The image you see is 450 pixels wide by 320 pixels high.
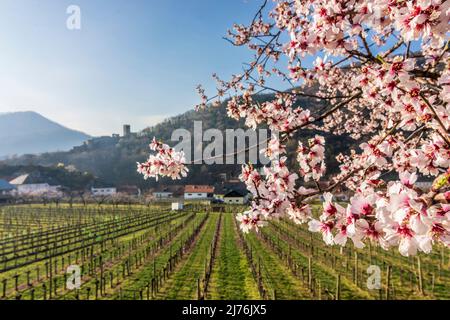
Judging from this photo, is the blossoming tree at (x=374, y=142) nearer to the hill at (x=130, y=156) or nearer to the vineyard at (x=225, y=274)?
the vineyard at (x=225, y=274)

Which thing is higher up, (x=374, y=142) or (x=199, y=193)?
(x=374, y=142)

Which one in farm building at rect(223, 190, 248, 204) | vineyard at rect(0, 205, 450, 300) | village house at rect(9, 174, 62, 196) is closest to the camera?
vineyard at rect(0, 205, 450, 300)

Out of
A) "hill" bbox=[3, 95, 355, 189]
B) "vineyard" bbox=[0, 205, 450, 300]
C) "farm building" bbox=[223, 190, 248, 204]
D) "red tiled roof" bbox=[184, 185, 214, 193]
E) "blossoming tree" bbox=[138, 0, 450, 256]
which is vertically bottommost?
"vineyard" bbox=[0, 205, 450, 300]

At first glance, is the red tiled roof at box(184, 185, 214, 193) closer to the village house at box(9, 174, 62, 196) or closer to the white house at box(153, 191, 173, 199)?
the white house at box(153, 191, 173, 199)

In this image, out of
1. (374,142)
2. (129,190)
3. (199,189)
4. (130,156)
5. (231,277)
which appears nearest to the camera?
(374,142)

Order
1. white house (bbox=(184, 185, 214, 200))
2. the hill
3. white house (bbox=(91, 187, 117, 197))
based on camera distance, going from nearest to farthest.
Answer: white house (bbox=(184, 185, 214, 200)) → white house (bbox=(91, 187, 117, 197)) → the hill

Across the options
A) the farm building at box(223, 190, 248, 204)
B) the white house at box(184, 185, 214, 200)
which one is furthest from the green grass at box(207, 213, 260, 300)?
the white house at box(184, 185, 214, 200)

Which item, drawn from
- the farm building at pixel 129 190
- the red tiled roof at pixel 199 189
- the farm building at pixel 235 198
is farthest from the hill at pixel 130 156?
the farm building at pixel 235 198

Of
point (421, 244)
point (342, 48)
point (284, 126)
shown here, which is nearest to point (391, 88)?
point (342, 48)

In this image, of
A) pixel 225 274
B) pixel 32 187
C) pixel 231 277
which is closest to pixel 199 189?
pixel 32 187

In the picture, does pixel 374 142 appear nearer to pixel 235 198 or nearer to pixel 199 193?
pixel 235 198
